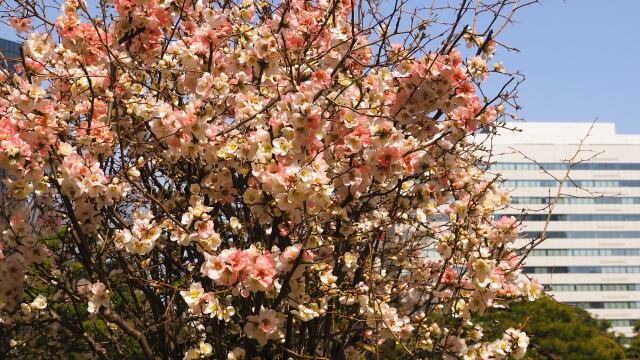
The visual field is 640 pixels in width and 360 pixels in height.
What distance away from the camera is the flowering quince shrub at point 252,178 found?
3.24 meters

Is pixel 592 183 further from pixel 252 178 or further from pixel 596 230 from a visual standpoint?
pixel 252 178

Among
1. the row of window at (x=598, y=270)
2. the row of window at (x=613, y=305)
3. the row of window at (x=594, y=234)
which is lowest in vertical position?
the row of window at (x=613, y=305)

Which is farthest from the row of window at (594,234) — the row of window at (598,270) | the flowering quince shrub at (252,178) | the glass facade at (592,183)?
the flowering quince shrub at (252,178)

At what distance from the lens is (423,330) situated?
4074mm

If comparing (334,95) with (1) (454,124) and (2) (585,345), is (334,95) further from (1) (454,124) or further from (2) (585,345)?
(2) (585,345)

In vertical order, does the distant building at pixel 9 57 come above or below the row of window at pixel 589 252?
below

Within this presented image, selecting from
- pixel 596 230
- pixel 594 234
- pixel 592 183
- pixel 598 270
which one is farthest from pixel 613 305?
pixel 592 183

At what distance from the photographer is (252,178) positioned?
3.51 metres

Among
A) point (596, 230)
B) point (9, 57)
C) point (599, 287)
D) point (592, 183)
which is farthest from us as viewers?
point (596, 230)

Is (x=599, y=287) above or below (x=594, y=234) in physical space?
below

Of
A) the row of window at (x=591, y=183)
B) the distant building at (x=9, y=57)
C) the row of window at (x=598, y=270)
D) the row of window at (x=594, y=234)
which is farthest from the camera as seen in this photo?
the row of window at (x=594, y=234)

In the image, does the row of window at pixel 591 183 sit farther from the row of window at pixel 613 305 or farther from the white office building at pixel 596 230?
the row of window at pixel 613 305

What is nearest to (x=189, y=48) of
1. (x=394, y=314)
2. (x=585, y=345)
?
(x=394, y=314)

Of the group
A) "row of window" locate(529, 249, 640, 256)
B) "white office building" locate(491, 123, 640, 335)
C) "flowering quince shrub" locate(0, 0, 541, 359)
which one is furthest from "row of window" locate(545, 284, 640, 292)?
"flowering quince shrub" locate(0, 0, 541, 359)
